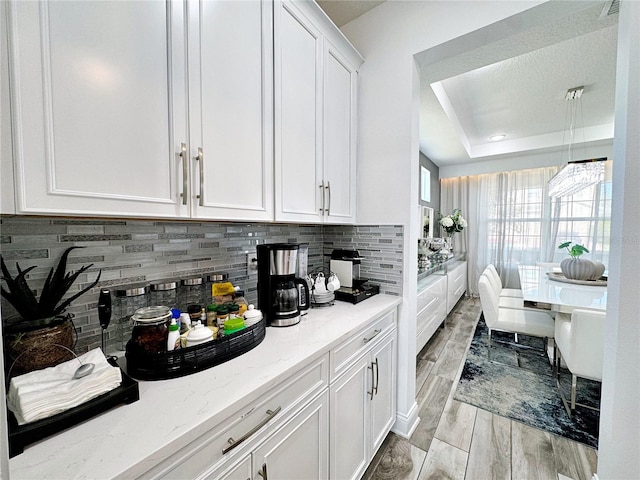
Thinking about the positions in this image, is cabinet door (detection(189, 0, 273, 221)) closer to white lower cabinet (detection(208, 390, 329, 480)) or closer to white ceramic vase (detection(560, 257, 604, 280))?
white lower cabinet (detection(208, 390, 329, 480))

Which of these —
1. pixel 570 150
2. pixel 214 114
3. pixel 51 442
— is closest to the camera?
pixel 51 442

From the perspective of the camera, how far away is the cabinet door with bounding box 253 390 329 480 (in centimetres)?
80

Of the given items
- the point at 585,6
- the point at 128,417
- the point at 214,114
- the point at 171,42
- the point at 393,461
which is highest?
the point at 585,6

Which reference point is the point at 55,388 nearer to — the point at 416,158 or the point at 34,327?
the point at 34,327

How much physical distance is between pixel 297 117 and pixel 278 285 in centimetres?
86

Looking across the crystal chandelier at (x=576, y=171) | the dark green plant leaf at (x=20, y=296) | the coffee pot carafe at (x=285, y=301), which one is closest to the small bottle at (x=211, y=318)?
the coffee pot carafe at (x=285, y=301)

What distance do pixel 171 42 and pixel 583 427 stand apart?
3061 millimetres

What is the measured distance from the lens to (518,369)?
2.42 metres

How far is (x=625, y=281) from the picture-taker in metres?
1.12

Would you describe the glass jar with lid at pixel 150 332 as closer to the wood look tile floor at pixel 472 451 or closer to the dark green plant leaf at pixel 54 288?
the dark green plant leaf at pixel 54 288

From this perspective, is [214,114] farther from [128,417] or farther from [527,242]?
[527,242]

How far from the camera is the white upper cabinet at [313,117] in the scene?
4.07 ft

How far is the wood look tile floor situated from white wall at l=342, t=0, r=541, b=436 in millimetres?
156

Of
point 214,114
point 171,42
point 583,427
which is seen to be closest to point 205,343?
point 214,114
